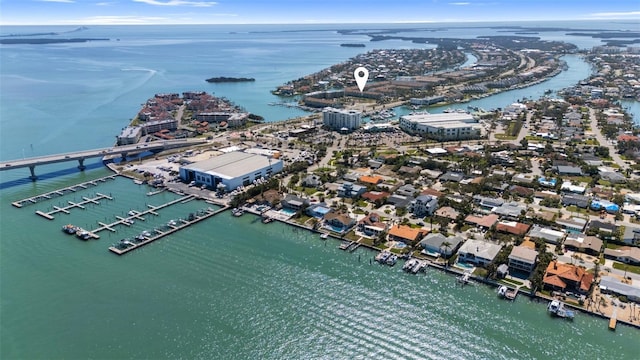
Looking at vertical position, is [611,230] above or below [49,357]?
above

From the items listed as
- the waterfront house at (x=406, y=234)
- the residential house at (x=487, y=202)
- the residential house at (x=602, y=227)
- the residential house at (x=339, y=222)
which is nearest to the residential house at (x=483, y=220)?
the residential house at (x=487, y=202)

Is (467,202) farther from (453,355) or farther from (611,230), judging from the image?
(453,355)

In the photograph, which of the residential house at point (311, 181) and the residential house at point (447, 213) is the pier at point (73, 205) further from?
the residential house at point (447, 213)

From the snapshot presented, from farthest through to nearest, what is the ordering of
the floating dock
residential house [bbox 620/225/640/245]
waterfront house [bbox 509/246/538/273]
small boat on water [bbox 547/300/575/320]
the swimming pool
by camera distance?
the floating dock → residential house [bbox 620/225/640/245] → the swimming pool → waterfront house [bbox 509/246/538/273] → small boat on water [bbox 547/300/575/320]

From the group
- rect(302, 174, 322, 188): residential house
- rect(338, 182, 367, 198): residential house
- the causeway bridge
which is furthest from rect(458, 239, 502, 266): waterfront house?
the causeway bridge

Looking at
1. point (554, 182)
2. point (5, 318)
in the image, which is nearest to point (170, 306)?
point (5, 318)

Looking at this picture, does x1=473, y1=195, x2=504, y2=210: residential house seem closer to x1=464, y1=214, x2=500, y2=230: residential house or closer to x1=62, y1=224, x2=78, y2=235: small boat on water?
x1=464, y1=214, x2=500, y2=230: residential house

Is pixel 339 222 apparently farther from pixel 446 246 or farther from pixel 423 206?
pixel 446 246
